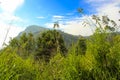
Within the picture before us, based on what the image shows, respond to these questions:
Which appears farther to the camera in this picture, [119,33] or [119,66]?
[119,33]

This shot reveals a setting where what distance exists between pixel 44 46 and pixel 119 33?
67.7 meters

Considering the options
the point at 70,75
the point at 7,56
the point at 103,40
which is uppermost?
the point at 103,40

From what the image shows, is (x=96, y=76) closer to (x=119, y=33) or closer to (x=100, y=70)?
(x=100, y=70)

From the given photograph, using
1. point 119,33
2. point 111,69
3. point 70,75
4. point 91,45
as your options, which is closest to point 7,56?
point 70,75

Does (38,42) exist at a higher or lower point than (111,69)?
higher

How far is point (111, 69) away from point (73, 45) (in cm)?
102

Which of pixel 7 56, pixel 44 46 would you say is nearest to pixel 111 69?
pixel 7 56

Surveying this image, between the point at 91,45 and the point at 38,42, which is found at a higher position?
the point at 38,42

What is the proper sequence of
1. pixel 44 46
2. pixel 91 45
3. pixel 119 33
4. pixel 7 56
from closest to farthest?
pixel 7 56, pixel 91 45, pixel 119 33, pixel 44 46

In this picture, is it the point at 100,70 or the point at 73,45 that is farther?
the point at 73,45

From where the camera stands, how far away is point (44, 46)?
74.0 meters

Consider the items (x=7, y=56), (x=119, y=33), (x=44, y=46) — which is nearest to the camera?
(x=7, y=56)

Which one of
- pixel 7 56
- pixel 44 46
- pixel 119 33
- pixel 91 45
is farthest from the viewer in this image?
pixel 44 46

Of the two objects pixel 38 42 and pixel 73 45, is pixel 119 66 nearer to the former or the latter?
pixel 73 45
